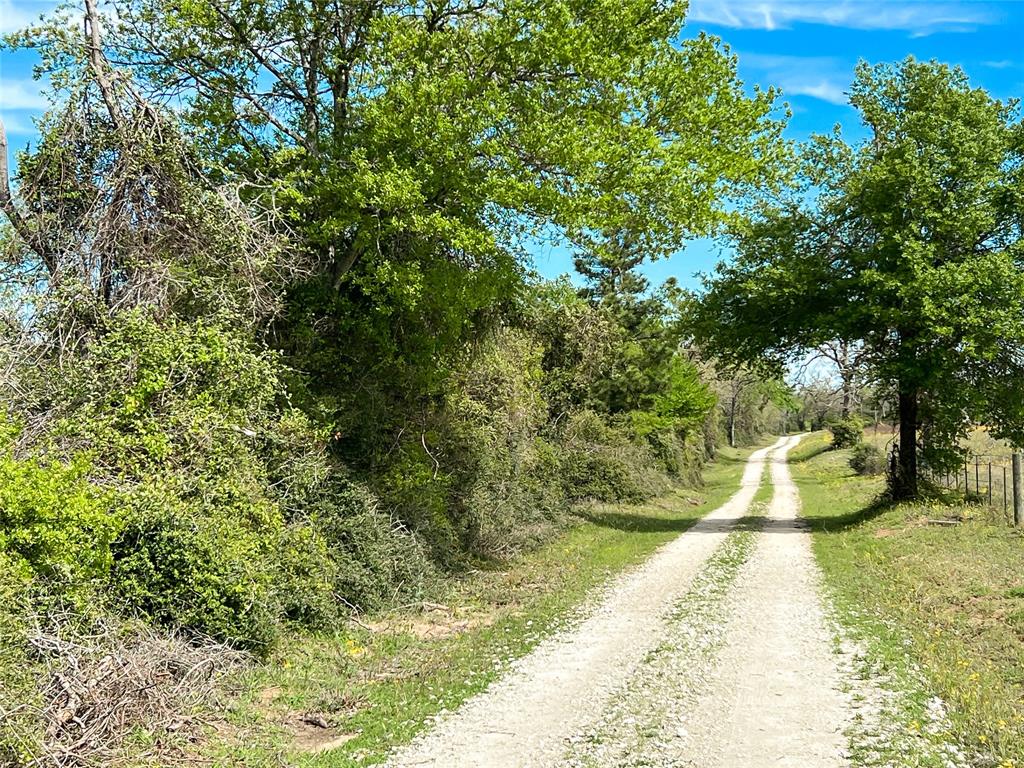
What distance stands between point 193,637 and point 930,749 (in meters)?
6.98

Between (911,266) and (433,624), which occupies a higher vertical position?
(911,266)

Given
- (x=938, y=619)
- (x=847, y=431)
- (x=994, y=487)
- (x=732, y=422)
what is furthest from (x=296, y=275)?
(x=732, y=422)

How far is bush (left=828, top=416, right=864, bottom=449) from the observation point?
53.8 meters

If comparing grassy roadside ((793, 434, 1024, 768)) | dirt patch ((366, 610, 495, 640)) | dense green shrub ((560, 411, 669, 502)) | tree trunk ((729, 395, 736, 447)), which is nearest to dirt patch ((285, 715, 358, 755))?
dirt patch ((366, 610, 495, 640))

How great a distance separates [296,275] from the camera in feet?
38.8

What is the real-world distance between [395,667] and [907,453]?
18.9 m

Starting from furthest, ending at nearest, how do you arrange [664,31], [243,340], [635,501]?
[635,501], [664,31], [243,340]

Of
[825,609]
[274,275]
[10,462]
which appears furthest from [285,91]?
[825,609]

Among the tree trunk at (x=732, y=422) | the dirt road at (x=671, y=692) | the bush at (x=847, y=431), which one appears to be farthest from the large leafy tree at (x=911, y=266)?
the tree trunk at (x=732, y=422)

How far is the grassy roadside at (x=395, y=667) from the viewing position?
671cm

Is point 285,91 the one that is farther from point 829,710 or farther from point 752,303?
point 752,303

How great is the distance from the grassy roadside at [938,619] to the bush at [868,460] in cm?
2018

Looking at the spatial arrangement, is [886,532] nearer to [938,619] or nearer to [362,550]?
[938,619]

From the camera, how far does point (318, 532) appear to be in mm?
11148
